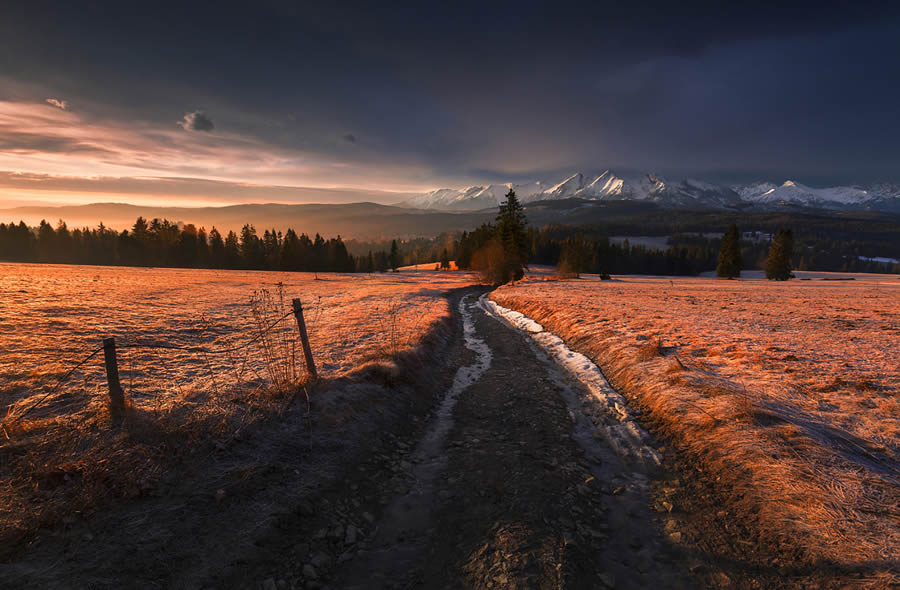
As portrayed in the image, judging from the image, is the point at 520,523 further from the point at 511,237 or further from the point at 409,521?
the point at 511,237

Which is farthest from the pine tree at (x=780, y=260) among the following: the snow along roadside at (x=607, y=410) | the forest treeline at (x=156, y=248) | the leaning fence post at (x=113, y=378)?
the forest treeline at (x=156, y=248)

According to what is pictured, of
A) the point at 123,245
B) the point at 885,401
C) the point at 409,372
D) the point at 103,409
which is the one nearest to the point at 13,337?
the point at 103,409

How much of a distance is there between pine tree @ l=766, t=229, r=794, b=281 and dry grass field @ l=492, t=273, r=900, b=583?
7639cm

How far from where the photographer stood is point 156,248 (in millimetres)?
91438

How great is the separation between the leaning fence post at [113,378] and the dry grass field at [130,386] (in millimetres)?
352

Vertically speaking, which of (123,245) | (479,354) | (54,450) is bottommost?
(479,354)

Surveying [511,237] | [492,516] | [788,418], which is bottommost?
[492,516]

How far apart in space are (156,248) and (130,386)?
10687 centimetres

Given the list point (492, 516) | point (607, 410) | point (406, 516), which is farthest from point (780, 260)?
point (406, 516)

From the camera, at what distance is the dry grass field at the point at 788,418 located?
5.11 metres

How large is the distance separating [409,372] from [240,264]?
100m

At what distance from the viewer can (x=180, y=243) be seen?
91.1m

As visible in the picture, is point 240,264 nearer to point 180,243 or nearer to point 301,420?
point 180,243

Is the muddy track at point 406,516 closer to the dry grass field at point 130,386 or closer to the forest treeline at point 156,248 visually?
the dry grass field at point 130,386
